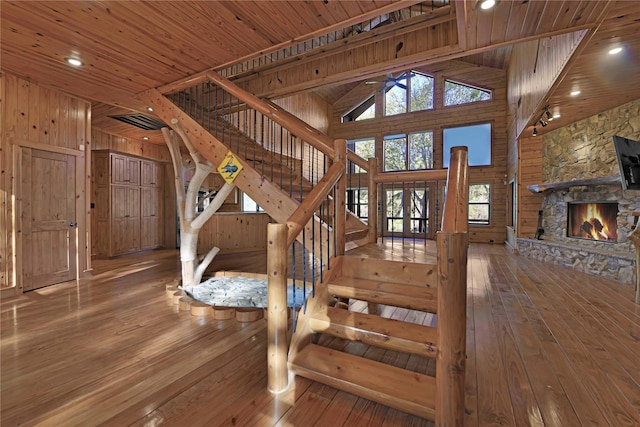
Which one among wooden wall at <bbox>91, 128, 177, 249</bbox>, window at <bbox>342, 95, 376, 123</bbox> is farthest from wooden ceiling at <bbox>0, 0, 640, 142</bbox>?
window at <bbox>342, 95, 376, 123</bbox>

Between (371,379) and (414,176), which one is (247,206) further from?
(371,379)

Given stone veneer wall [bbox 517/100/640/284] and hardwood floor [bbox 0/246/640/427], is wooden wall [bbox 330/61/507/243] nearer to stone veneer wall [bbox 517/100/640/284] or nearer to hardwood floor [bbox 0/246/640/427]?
stone veneer wall [bbox 517/100/640/284]

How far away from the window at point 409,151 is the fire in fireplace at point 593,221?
14.5 feet

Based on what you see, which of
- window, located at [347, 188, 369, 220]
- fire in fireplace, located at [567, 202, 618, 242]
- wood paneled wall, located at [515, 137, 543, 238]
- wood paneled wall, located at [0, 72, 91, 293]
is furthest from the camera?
window, located at [347, 188, 369, 220]

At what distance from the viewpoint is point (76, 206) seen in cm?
454

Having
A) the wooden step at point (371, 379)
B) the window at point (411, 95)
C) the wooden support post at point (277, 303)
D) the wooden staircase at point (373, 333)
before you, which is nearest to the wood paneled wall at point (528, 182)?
the window at point (411, 95)

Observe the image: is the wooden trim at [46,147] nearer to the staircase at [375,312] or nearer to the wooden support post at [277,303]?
the staircase at [375,312]

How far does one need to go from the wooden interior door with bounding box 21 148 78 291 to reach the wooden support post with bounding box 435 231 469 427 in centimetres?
527

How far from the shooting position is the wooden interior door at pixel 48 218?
12.9ft

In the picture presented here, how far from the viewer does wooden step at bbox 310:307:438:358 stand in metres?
1.79

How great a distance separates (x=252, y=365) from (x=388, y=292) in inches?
45.1

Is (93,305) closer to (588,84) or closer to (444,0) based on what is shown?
(588,84)

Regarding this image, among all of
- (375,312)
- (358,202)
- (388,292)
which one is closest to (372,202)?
Result: (375,312)

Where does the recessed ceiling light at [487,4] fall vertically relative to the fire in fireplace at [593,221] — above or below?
above
